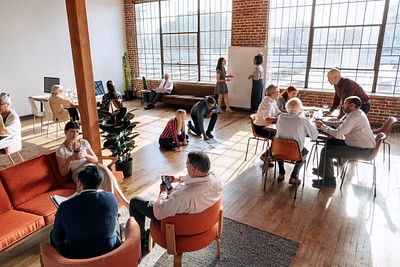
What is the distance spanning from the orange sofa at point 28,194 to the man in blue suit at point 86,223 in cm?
75

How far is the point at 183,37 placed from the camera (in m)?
9.63

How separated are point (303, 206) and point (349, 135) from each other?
1.12 meters

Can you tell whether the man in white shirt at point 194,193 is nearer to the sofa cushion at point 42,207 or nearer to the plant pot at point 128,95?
the sofa cushion at point 42,207

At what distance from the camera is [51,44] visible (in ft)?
27.6

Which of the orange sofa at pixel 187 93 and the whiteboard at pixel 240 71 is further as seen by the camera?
the orange sofa at pixel 187 93

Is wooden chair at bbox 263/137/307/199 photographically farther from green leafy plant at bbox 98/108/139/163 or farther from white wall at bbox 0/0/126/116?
white wall at bbox 0/0/126/116

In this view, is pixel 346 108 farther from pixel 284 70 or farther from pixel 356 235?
pixel 284 70

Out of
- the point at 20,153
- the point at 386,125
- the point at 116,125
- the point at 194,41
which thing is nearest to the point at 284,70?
the point at 194,41

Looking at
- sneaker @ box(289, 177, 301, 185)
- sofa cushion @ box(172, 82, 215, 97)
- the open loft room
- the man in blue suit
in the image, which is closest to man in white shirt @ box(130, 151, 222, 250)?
the open loft room

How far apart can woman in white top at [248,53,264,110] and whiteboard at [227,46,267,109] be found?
23cm

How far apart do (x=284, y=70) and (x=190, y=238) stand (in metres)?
6.62

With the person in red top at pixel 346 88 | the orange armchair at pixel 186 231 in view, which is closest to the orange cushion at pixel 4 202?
the orange armchair at pixel 186 231

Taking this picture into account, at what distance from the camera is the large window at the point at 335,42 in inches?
260

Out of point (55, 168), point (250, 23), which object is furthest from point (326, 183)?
point (250, 23)
